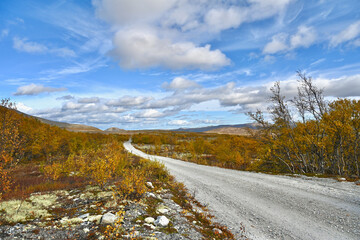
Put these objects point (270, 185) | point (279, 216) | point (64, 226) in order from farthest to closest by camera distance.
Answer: point (270, 185) → point (279, 216) → point (64, 226)

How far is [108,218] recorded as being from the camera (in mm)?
5914

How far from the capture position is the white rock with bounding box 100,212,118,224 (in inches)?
228

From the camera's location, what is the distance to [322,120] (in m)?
15.6

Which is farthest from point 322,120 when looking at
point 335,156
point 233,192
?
point 233,192

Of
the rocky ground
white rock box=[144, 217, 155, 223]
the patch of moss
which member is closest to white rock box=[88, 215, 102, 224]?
the rocky ground

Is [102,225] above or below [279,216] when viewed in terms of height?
above

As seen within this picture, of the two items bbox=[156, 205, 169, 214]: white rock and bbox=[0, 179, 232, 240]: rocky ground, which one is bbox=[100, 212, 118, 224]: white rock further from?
bbox=[156, 205, 169, 214]: white rock

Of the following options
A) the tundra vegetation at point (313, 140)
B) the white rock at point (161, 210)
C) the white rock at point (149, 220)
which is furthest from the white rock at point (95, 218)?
the tundra vegetation at point (313, 140)

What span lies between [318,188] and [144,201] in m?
10.3

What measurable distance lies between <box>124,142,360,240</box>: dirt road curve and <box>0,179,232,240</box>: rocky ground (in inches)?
52.8

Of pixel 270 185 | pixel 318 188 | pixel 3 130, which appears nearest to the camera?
pixel 3 130

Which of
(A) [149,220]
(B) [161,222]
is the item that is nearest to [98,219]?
(A) [149,220]

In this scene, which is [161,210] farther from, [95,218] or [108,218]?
[95,218]

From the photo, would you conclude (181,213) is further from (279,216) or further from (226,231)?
(279,216)
